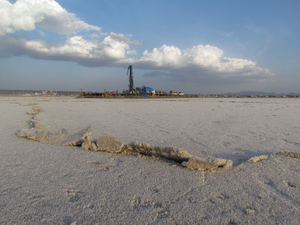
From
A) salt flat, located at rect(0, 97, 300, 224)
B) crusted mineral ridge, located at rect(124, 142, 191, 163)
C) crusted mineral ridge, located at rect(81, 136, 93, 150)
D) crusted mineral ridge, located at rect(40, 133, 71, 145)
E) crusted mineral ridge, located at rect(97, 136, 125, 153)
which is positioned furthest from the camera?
crusted mineral ridge, located at rect(40, 133, 71, 145)

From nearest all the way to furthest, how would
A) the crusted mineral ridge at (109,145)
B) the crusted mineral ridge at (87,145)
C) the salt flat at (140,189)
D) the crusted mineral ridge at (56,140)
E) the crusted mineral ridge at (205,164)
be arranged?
the salt flat at (140,189) → the crusted mineral ridge at (205,164) → the crusted mineral ridge at (109,145) → the crusted mineral ridge at (87,145) → the crusted mineral ridge at (56,140)

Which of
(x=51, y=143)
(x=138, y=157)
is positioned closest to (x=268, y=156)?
(x=138, y=157)

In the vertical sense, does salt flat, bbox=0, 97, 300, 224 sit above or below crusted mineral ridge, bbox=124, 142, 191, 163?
below

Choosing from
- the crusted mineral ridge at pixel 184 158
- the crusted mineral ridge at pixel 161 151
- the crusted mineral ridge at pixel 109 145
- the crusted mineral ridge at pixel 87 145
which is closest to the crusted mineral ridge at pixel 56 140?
the crusted mineral ridge at pixel 87 145

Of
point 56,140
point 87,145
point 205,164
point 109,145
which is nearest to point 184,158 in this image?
point 205,164

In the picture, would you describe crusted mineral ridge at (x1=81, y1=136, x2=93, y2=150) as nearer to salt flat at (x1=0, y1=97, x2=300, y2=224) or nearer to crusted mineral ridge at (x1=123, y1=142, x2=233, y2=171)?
salt flat at (x1=0, y1=97, x2=300, y2=224)

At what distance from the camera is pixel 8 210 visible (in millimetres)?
1147

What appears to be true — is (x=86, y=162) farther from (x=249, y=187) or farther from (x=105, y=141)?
(x=249, y=187)

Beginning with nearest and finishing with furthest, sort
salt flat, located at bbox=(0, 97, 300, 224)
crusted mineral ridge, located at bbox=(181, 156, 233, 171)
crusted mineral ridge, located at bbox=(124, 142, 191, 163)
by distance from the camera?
salt flat, located at bbox=(0, 97, 300, 224) < crusted mineral ridge, located at bbox=(181, 156, 233, 171) < crusted mineral ridge, located at bbox=(124, 142, 191, 163)

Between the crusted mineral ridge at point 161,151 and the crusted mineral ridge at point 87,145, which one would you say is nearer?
the crusted mineral ridge at point 161,151

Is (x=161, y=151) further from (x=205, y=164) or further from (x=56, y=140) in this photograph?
(x=56, y=140)

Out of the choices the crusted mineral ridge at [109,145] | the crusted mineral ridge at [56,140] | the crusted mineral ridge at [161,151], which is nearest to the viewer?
the crusted mineral ridge at [161,151]


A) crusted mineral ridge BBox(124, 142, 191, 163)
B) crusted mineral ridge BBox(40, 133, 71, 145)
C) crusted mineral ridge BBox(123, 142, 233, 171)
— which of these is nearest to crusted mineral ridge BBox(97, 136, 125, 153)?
crusted mineral ridge BBox(124, 142, 191, 163)

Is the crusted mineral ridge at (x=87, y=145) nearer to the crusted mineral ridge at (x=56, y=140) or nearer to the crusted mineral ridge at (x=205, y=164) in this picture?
the crusted mineral ridge at (x=56, y=140)
